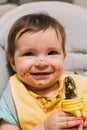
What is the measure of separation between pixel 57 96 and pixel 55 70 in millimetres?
81

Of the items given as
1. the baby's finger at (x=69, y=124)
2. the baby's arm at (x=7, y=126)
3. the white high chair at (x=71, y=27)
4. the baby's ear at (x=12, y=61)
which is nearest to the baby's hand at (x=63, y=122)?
the baby's finger at (x=69, y=124)

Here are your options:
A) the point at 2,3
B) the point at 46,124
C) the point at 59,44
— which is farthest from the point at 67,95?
the point at 2,3

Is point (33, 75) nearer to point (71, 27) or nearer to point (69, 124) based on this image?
point (69, 124)

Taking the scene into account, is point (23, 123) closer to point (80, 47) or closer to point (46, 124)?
point (46, 124)

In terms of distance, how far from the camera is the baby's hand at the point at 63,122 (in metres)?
0.83

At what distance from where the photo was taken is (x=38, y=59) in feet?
3.17

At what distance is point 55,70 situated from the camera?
0.98m

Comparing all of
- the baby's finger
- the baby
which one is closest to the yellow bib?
the baby

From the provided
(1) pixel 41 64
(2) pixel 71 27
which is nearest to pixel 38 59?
(1) pixel 41 64

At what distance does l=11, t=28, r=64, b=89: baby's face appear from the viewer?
96 cm

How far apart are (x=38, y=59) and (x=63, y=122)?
0.67ft

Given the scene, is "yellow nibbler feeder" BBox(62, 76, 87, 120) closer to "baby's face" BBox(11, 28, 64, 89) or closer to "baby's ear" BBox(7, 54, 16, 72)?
"baby's face" BBox(11, 28, 64, 89)

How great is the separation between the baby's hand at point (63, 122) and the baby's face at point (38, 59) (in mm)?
126

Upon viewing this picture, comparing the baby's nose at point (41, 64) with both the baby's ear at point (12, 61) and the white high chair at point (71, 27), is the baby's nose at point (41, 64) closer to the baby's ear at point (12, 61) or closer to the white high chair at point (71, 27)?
the baby's ear at point (12, 61)
